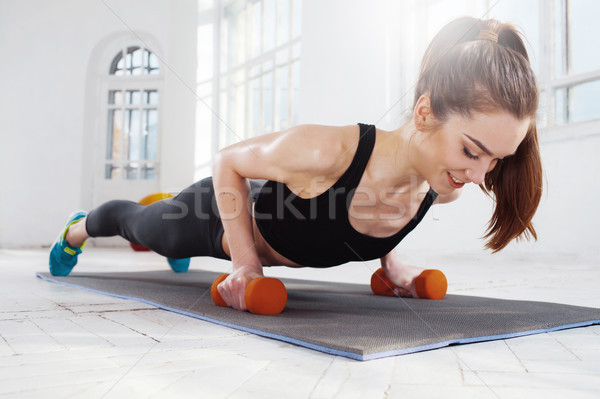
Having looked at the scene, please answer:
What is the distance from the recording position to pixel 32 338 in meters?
0.86

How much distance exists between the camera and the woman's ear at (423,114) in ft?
3.33

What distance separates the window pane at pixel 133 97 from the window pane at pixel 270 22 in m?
1.72

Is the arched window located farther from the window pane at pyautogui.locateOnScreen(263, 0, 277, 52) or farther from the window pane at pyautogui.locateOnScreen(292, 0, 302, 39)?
the window pane at pyautogui.locateOnScreen(292, 0, 302, 39)

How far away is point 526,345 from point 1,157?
620cm

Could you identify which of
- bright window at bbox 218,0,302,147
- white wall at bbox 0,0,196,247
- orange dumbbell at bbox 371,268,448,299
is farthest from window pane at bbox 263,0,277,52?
orange dumbbell at bbox 371,268,448,299

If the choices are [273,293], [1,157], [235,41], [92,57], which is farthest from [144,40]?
[273,293]

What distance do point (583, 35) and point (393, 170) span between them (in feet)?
8.14

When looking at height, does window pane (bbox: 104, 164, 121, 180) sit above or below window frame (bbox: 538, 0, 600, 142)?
below

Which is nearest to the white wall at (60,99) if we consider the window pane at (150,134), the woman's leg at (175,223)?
the window pane at (150,134)

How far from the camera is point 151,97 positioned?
5938 millimetres

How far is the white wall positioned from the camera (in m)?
5.70

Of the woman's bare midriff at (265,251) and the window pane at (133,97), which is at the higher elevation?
the window pane at (133,97)

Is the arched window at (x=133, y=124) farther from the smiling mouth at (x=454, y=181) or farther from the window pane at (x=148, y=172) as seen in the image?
the smiling mouth at (x=454, y=181)

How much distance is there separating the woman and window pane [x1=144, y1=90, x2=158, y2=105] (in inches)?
190
